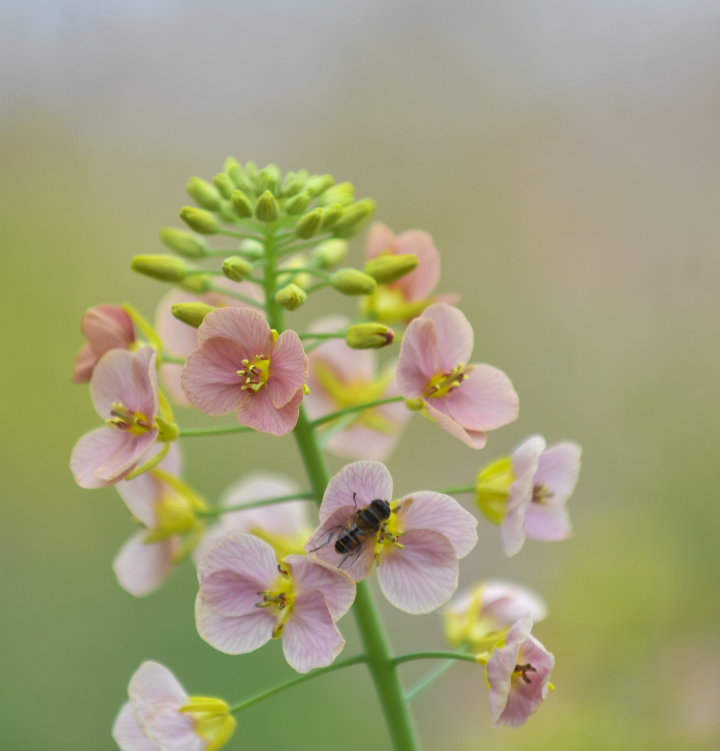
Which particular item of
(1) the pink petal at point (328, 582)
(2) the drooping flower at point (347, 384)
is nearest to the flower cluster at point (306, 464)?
(1) the pink petal at point (328, 582)

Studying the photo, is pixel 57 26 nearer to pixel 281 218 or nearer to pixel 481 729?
pixel 281 218

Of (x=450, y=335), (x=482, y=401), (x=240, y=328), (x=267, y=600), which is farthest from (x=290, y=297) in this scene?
(x=267, y=600)

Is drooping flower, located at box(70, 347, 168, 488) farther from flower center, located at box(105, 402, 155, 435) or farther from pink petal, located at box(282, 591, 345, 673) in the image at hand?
pink petal, located at box(282, 591, 345, 673)

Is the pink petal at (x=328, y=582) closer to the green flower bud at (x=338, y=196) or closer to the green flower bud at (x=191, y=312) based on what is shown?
the green flower bud at (x=191, y=312)

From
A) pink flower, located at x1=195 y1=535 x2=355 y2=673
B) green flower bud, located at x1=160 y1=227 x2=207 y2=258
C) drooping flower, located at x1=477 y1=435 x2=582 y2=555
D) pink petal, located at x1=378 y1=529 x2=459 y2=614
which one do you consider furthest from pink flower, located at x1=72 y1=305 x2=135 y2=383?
drooping flower, located at x1=477 y1=435 x2=582 y2=555

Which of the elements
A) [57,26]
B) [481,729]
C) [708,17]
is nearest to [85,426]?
[57,26]

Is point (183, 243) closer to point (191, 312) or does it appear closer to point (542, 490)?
point (191, 312)

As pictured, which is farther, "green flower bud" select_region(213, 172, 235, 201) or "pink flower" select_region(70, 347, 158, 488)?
"green flower bud" select_region(213, 172, 235, 201)
